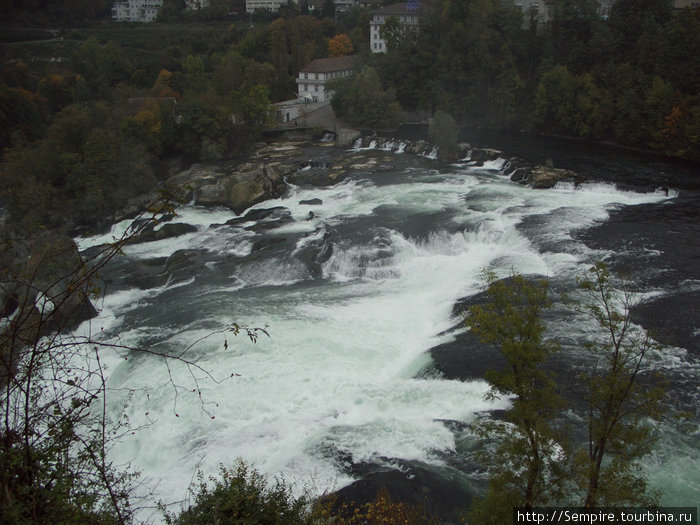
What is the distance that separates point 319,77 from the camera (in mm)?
55656

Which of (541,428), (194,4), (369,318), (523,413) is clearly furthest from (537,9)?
(194,4)

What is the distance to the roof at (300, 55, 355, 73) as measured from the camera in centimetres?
5597

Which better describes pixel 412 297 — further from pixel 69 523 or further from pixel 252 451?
pixel 69 523

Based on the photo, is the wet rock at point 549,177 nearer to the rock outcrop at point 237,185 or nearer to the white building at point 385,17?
the rock outcrop at point 237,185

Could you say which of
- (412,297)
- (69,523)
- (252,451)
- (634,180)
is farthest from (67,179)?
(634,180)

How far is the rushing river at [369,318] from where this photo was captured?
42.1 feet

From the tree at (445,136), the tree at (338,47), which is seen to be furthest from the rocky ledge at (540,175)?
the tree at (338,47)

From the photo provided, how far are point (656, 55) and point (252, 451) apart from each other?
39.2m

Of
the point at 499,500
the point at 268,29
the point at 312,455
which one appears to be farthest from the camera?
the point at 268,29

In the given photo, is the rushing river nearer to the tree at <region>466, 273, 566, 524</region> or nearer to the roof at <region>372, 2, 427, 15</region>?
the tree at <region>466, 273, 566, 524</region>

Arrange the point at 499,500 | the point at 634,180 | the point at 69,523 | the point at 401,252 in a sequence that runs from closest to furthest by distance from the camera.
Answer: the point at 69,523, the point at 499,500, the point at 401,252, the point at 634,180

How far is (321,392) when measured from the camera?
1504 cm

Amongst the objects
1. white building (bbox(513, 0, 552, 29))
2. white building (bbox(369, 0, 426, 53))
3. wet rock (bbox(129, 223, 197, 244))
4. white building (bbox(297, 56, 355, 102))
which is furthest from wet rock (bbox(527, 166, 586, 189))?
white building (bbox(369, 0, 426, 53))

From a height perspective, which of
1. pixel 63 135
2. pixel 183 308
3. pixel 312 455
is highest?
pixel 63 135
